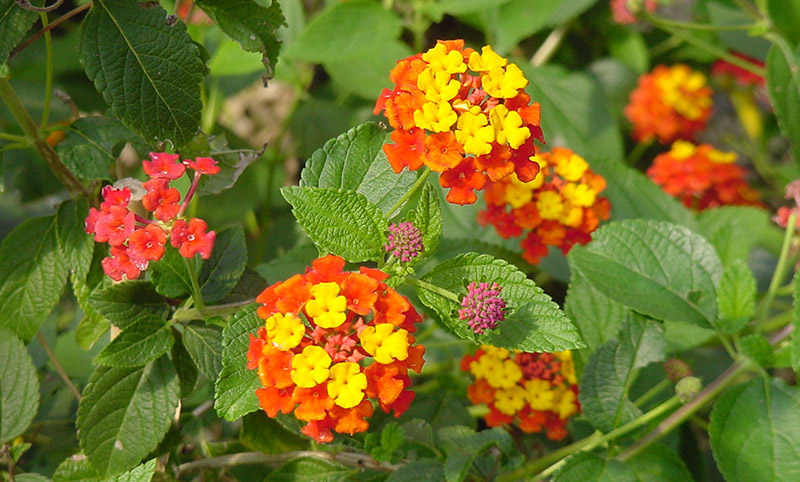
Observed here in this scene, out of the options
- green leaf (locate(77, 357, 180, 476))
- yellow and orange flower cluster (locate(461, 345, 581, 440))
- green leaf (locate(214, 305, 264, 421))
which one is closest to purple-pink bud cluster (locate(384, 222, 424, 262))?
green leaf (locate(214, 305, 264, 421))

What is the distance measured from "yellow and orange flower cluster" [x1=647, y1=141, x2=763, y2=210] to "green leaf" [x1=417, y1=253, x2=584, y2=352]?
1.22 meters

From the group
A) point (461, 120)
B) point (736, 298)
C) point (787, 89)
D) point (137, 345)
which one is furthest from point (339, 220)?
point (787, 89)

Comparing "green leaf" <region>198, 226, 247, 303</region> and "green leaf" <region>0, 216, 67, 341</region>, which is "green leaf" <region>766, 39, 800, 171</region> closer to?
"green leaf" <region>198, 226, 247, 303</region>

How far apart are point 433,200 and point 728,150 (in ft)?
7.19

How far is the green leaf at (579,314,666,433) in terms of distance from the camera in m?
1.21

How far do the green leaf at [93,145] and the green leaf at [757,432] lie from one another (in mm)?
1005

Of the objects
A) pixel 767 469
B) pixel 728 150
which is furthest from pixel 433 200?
pixel 728 150

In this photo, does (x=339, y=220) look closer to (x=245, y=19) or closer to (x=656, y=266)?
(x=245, y=19)

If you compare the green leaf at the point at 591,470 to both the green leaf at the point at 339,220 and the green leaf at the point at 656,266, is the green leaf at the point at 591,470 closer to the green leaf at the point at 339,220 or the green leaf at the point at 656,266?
the green leaf at the point at 656,266

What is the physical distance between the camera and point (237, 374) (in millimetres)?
948

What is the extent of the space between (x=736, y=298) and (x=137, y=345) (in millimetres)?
949

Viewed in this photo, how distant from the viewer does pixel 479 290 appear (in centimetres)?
92

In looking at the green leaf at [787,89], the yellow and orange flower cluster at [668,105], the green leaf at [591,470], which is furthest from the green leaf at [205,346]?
the yellow and orange flower cluster at [668,105]

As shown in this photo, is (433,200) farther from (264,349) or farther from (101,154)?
(101,154)
